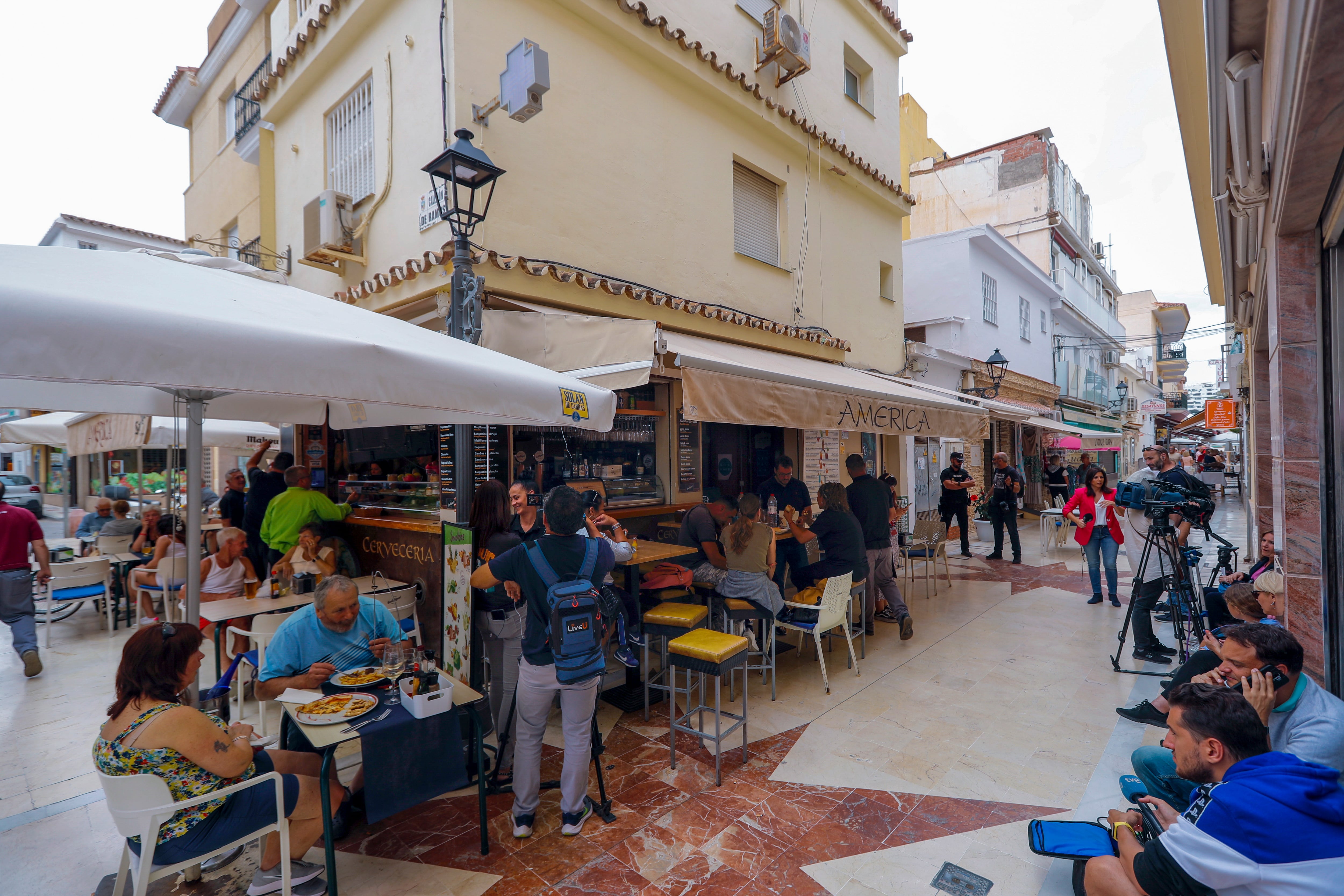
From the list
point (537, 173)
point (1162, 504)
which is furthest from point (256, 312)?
point (1162, 504)

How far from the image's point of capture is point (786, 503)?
7.20m

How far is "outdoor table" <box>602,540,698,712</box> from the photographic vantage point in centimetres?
486

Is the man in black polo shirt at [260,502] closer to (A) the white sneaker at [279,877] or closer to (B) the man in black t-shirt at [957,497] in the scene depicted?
(A) the white sneaker at [279,877]

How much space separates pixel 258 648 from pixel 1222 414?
21967mm

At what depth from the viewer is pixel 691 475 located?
7.96m

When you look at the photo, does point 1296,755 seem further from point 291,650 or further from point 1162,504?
point 291,650

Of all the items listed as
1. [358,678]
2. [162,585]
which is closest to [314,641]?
[358,678]

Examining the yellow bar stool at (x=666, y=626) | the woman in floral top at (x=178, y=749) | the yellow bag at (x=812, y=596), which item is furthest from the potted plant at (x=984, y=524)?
the woman in floral top at (x=178, y=749)

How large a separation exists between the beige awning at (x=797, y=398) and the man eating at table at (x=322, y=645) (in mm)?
2332

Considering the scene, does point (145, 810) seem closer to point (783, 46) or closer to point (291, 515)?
point (291, 515)

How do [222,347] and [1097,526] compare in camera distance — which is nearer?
[222,347]

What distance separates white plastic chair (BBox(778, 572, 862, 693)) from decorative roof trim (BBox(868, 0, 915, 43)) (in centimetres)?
1046

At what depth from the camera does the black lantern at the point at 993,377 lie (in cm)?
1265

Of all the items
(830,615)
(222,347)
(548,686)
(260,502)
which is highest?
(222,347)
